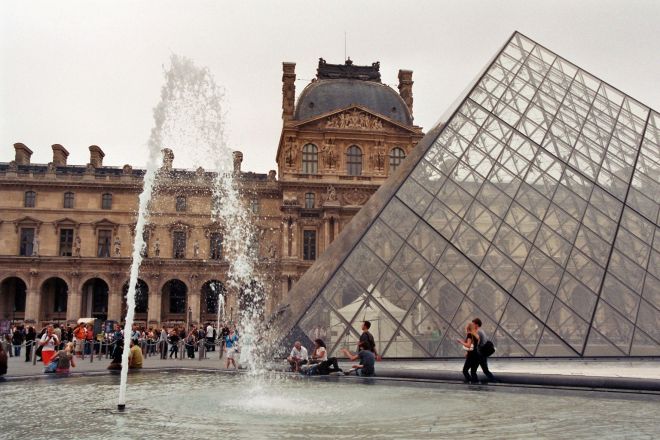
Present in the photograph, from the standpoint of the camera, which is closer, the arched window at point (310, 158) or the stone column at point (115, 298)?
the stone column at point (115, 298)

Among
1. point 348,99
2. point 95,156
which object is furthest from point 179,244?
point 348,99

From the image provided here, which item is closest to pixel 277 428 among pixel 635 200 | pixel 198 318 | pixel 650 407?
pixel 650 407

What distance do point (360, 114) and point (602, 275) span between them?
30.0m

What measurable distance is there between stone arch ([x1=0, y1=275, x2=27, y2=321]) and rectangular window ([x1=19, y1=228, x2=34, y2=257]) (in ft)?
5.37

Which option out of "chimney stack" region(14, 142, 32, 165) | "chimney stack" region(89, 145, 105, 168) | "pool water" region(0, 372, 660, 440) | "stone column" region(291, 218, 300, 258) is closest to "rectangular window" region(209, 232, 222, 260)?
"stone column" region(291, 218, 300, 258)

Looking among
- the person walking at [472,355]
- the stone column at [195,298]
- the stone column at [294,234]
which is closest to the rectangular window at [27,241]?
the stone column at [195,298]

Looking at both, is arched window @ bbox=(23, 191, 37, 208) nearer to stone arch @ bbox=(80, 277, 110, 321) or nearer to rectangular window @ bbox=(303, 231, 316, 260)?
stone arch @ bbox=(80, 277, 110, 321)

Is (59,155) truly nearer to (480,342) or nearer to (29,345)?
(29,345)

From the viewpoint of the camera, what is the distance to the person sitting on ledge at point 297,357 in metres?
10.0

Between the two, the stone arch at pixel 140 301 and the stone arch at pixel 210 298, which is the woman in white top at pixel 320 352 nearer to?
the stone arch at pixel 210 298

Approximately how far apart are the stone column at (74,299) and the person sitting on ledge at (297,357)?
3051 centimetres

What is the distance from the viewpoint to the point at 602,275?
10.6 meters

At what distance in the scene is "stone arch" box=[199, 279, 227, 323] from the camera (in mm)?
38484

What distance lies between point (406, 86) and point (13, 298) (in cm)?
2952
